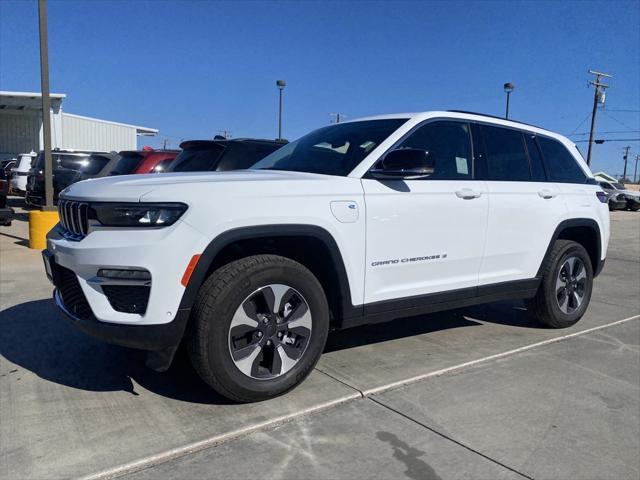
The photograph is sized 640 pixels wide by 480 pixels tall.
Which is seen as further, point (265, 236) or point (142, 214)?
point (265, 236)

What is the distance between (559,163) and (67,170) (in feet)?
40.7

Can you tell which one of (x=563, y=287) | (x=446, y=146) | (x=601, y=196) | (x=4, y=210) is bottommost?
(x=563, y=287)

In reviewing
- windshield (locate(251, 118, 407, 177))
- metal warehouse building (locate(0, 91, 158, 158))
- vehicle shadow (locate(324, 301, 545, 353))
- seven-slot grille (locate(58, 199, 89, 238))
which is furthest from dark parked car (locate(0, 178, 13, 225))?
metal warehouse building (locate(0, 91, 158, 158))

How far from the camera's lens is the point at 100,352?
13.1ft

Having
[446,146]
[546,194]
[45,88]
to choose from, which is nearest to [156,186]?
[446,146]

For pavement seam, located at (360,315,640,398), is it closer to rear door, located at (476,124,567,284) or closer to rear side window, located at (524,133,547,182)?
rear door, located at (476,124,567,284)

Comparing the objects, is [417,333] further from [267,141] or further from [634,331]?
[267,141]

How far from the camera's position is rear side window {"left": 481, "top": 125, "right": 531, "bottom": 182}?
440cm

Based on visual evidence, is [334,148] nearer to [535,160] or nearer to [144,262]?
[144,262]

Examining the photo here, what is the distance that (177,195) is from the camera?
112 inches

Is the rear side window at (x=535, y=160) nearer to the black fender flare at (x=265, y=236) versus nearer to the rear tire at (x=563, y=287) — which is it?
the rear tire at (x=563, y=287)

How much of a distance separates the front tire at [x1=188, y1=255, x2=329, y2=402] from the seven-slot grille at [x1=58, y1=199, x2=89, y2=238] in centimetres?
79

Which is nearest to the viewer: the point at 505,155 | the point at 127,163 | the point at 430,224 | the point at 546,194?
the point at 430,224

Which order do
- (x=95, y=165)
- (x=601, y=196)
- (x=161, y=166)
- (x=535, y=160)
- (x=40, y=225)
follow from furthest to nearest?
(x=95, y=165), (x=40, y=225), (x=161, y=166), (x=601, y=196), (x=535, y=160)
